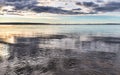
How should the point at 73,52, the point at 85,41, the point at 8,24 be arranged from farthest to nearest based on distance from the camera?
the point at 8,24
the point at 85,41
the point at 73,52

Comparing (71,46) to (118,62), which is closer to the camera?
(118,62)

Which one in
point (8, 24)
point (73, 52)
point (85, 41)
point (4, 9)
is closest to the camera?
point (73, 52)

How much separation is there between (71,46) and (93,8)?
15.0 m

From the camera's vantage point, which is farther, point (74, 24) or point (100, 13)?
point (100, 13)

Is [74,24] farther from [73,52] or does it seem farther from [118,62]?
[118,62]

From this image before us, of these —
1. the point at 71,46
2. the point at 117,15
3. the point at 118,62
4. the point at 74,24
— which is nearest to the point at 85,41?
the point at 71,46

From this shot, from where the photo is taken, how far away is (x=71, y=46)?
14406mm

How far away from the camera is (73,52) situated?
42.5 feet

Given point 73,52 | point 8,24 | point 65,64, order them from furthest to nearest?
point 8,24
point 73,52
point 65,64

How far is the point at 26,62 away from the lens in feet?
35.4

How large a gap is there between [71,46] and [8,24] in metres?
10.2

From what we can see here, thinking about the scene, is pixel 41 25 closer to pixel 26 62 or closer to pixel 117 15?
pixel 117 15

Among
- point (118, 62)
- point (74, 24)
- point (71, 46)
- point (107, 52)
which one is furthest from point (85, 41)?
point (74, 24)

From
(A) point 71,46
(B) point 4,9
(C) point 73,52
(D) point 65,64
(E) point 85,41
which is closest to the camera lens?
(D) point 65,64
